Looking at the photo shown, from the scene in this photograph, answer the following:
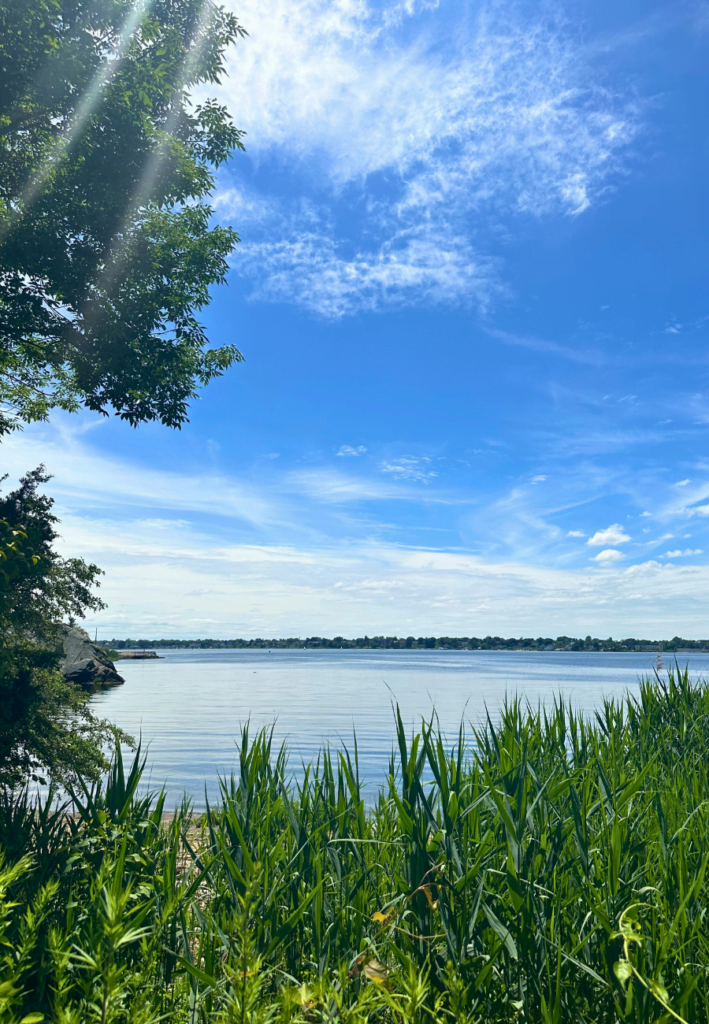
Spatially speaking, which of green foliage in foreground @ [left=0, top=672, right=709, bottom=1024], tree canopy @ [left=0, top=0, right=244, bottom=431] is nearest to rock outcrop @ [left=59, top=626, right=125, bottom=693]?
tree canopy @ [left=0, top=0, right=244, bottom=431]

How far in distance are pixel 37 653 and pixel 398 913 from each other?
7918mm

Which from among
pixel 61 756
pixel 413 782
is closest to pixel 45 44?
pixel 61 756

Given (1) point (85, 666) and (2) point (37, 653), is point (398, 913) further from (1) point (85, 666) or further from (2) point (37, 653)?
(1) point (85, 666)

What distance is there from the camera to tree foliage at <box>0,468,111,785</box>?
9.56 metres

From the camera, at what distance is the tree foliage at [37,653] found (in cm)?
956

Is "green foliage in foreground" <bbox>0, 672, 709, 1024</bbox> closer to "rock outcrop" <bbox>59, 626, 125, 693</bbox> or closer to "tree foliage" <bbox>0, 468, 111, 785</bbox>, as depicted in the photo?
"tree foliage" <bbox>0, 468, 111, 785</bbox>

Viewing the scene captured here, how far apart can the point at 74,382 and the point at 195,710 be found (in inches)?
1242

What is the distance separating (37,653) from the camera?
35.1ft

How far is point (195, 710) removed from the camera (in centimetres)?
4212

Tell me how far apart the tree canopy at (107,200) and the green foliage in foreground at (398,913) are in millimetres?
9614

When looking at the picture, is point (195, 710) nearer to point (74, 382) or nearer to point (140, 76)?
point (74, 382)

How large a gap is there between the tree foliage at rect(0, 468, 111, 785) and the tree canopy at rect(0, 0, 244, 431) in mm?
3098

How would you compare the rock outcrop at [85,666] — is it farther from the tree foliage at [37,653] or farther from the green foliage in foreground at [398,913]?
the green foliage in foreground at [398,913]

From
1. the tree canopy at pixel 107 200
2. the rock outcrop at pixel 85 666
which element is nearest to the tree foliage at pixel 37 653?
the tree canopy at pixel 107 200
